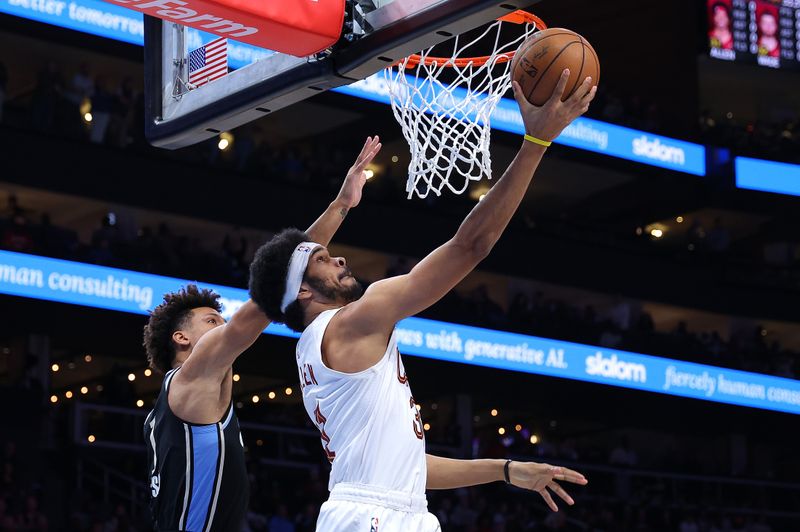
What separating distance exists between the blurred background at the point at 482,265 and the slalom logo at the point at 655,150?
0.14m

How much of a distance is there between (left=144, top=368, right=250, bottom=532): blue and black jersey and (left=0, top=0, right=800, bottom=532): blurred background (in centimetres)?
921

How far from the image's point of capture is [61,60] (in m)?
23.3

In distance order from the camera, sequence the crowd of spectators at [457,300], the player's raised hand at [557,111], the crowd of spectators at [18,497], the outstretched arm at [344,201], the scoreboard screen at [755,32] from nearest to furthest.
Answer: the player's raised hand at [557,111]
the outstretched arm at [344,201]
the crowd of spectators at [18,497]
the crowd of spectators at [457,300]
the scoreboard screen at [755,32]

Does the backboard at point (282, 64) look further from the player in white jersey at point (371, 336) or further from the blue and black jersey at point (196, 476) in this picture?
the blue and black jersey at point (196, 476)

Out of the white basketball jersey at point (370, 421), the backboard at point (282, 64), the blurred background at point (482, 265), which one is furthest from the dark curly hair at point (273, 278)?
the blurred background at point (482, 265)

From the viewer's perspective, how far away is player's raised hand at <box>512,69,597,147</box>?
4.03m

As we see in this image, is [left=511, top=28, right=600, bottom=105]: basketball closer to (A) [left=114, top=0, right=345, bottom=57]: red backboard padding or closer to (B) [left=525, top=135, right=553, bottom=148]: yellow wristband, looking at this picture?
(B) [left=525, top=135, right=553, bottom=148]: yellow wristband

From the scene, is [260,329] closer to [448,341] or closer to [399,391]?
[399,391]

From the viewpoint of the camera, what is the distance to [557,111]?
4.04 metres

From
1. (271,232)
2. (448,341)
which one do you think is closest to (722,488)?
(448,341)

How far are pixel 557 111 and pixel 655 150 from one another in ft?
72.0

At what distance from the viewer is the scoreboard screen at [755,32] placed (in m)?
24.3

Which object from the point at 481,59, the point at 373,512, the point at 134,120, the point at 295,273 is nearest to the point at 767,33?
the point at 134,120

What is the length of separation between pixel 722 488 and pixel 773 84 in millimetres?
10462
